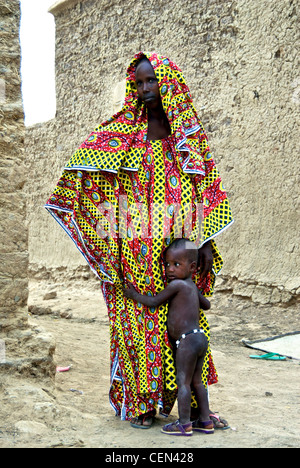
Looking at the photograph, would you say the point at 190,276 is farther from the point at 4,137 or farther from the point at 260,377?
the point at 260,377

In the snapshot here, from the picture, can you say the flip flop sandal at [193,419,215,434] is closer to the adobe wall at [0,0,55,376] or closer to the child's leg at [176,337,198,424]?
the child's leg at [176,337,198,424]

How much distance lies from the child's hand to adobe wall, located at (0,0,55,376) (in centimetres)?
67

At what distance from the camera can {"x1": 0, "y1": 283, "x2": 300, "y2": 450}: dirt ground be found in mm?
2576

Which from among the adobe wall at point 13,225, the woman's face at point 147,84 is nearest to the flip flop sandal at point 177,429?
the adobe wall at point 13,225

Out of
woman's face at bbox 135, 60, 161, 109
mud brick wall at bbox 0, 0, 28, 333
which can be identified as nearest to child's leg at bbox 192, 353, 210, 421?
mud brick wall at bbox 0, 0, 28, 333

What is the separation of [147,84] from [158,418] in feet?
5.78

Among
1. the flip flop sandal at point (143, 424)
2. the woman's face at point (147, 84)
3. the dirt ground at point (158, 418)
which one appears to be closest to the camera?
the dirt ground at point (158, 418)

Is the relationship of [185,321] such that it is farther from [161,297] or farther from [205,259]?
[205,259]

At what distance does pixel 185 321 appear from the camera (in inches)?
108

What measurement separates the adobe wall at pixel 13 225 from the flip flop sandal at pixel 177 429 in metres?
0.85

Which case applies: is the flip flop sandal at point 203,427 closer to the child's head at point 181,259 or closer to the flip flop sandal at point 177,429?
the flip flop sandal at point 177,429

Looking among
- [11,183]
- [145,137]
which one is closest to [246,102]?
[145,137]

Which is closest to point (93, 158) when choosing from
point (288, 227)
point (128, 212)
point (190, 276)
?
point (128, 212)

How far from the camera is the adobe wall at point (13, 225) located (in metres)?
3.18
